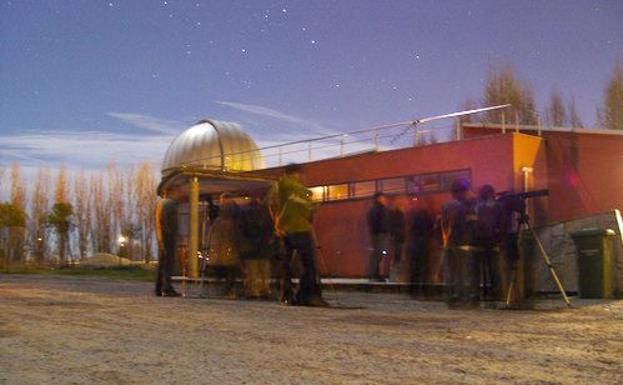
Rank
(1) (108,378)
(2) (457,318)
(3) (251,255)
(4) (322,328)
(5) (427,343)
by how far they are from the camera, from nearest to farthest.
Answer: (1) (108,378)
(5) (427,343)
(4) (322,328)
(2) (457,318)
(3) (251,255)

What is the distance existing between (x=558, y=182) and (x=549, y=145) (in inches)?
40.6

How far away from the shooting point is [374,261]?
14.9 metres

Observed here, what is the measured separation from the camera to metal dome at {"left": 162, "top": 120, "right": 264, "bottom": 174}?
2836 centimetres

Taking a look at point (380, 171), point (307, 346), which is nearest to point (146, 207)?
point (380, 171)

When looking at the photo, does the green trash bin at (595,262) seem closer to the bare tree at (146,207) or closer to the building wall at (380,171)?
the building wall at (380,171)

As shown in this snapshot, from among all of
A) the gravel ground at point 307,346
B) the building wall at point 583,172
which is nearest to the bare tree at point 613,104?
the building wall at point 583,172

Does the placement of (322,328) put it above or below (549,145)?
below

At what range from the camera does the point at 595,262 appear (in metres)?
11.0

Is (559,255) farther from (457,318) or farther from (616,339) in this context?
(616,339)

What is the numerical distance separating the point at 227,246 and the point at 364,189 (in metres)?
9.59

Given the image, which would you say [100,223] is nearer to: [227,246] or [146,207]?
[146,207]

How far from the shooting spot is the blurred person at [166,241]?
11.4 meters

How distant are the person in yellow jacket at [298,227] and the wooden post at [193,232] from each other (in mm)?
7605

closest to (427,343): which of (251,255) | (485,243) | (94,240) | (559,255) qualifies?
(485,243)
